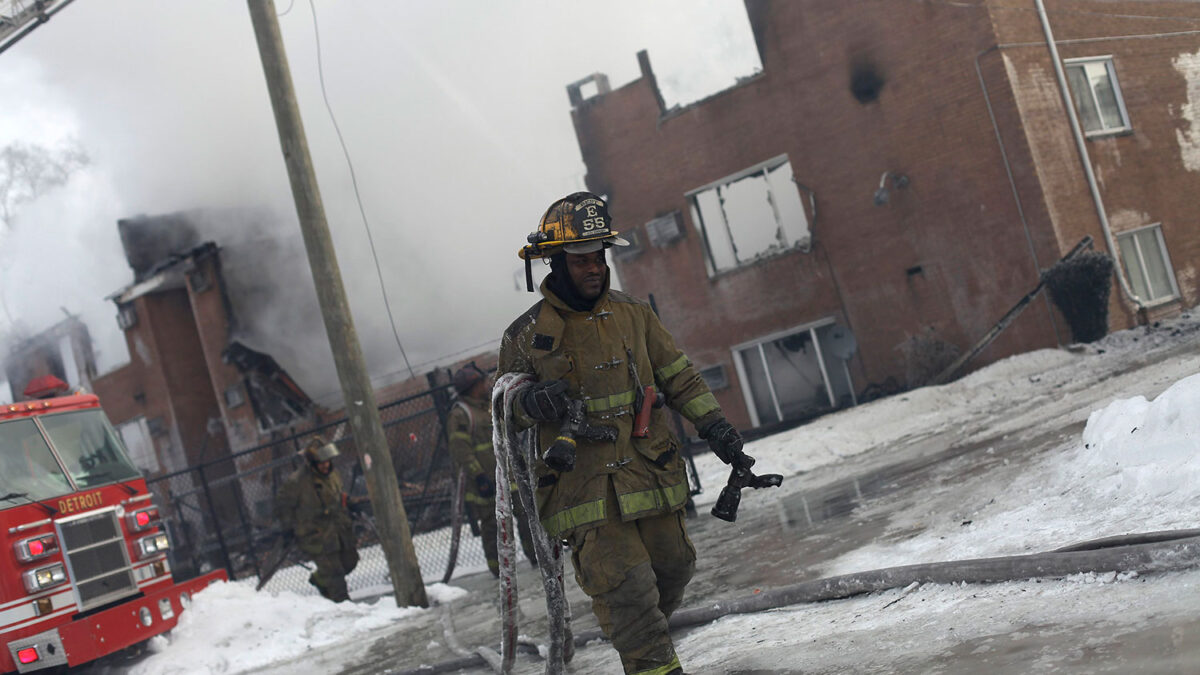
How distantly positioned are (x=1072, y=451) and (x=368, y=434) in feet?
17.4

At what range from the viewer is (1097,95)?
685 inches

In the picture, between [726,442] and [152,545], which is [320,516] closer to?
[152,545]

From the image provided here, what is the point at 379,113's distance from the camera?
76.8 ft

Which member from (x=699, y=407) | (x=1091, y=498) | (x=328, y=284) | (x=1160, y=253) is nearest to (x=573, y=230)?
(x=699, y=407)

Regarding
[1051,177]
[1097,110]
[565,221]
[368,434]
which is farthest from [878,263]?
[565,221]

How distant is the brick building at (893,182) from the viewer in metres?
16.1

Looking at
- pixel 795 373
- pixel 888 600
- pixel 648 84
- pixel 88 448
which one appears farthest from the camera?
pixel 648 84

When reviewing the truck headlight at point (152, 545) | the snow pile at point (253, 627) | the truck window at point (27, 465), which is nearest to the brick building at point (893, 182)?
the snow pile at point (253, 627)

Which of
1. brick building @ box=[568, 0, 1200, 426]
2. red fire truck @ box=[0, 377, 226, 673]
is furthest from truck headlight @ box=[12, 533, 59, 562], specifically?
brick building @ box=[568, 0, 1200, 426]

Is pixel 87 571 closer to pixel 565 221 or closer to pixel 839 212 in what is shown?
pixel 565 221

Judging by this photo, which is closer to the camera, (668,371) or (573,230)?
(573,230)

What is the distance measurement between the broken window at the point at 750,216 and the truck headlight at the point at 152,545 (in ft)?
40.7

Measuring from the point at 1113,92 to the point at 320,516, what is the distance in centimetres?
1461

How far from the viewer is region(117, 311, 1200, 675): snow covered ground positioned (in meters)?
3.42
